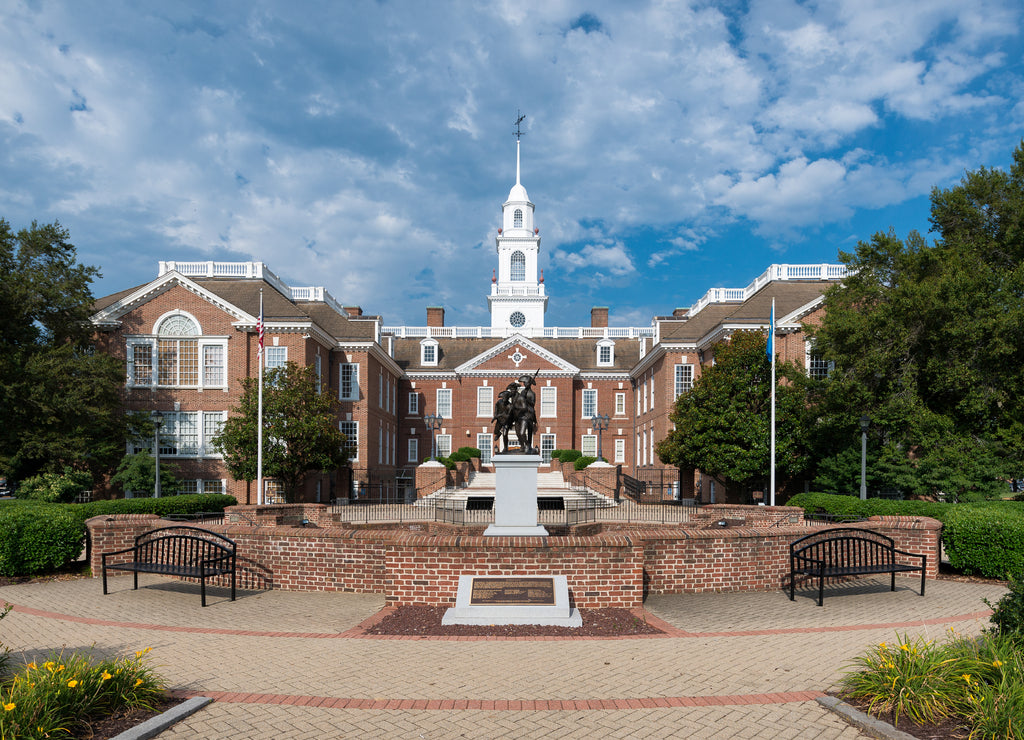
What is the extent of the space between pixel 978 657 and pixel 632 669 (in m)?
3.12

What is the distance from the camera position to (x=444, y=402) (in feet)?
163

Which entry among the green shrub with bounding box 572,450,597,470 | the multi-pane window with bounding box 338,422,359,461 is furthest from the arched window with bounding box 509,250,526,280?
the multi-pane window with bounding box 338,422,359,461

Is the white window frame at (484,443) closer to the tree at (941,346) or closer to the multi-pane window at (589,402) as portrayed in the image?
the multi-pane window at (589,402)

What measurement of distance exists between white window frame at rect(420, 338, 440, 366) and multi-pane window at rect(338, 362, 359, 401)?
40.8ft

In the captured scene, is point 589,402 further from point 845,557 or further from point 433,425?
point 845,557

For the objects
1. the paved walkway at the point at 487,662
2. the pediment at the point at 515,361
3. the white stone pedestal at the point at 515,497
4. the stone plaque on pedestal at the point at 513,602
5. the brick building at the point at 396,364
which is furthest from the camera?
the pediment at the point at 515,361

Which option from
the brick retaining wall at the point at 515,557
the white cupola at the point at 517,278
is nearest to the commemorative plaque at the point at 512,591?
the brick retaining wall at the point at 515,557

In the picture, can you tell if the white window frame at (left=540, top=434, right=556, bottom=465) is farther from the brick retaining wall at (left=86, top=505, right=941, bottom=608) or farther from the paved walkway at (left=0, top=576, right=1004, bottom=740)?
the paved walkway at (left=0, top=576, right=1004, bottom=740)

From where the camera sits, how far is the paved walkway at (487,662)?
5.48 metres

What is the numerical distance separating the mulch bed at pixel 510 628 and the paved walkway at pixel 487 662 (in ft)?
0.94

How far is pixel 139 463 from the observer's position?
92.7 ft

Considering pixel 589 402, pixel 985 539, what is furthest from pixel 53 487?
pixel 589 402

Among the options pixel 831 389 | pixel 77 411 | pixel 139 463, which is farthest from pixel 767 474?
pixel 77 411

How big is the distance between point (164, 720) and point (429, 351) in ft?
150
